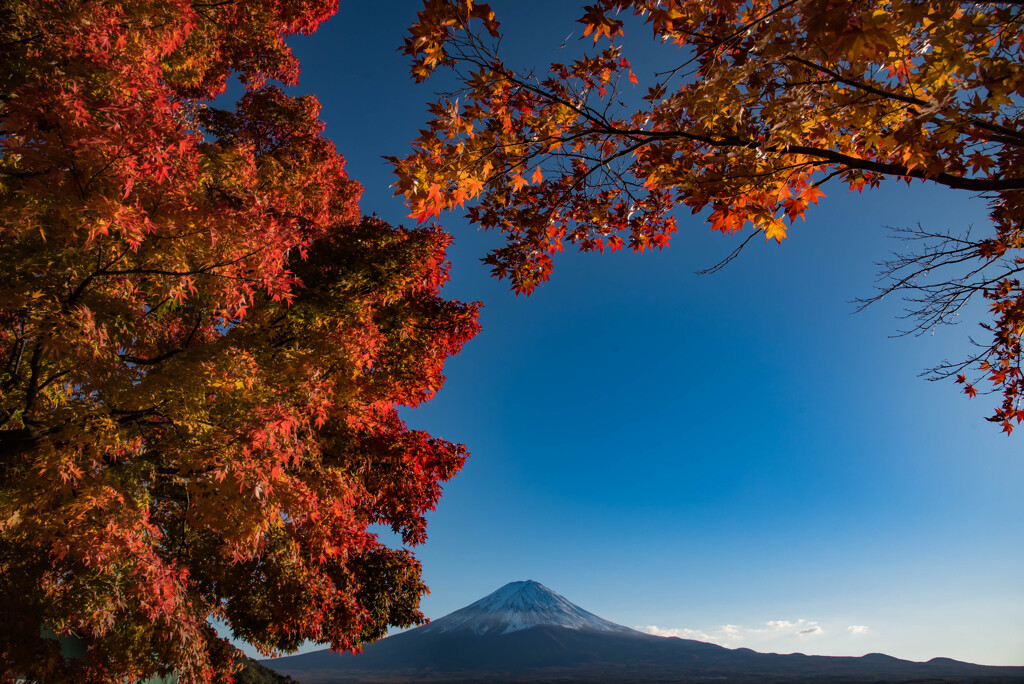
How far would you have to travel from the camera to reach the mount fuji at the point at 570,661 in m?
123

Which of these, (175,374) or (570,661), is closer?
(175,374)

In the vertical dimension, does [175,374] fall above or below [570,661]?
above

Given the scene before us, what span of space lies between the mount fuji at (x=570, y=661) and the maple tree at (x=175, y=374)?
418ft

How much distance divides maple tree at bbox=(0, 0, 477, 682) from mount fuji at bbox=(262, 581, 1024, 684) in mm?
127537

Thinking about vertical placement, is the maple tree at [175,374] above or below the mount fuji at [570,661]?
above

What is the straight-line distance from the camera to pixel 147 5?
600cm

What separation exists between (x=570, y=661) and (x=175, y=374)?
7284 inches

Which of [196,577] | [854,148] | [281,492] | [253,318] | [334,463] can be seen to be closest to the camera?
[854,148]

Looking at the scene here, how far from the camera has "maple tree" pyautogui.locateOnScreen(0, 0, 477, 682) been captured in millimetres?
4227

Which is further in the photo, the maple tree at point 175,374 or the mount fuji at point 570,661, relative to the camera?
the mount fuji at point 570,661

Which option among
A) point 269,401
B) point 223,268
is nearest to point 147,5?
point 223,268

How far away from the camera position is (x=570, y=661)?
155 meters

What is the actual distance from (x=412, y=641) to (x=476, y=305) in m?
226

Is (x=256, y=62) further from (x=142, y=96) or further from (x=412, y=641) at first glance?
(x=412, y=641)
